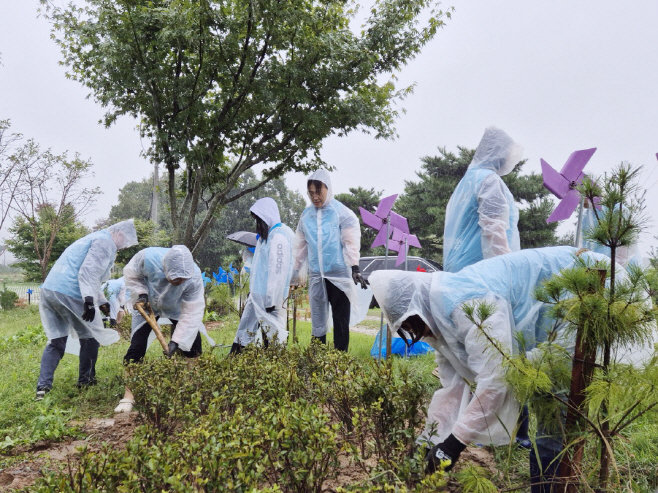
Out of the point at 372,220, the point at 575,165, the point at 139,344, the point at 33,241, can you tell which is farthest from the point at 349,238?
the point at 33,241

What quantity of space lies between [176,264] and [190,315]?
1.65ft

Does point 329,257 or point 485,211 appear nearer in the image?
point 485,211

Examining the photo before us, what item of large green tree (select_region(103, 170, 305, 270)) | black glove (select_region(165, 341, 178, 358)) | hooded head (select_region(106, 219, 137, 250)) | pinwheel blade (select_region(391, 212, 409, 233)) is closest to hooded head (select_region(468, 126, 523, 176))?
pinwheel blade (select_region(391, 212, 409, 233))

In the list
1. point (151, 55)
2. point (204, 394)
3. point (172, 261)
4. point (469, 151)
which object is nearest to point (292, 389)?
point (204, 394)

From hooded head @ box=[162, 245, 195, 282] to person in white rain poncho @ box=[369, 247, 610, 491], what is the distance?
2.16 meters

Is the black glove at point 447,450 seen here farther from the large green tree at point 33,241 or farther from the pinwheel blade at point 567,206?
the large green tree at point 33,241

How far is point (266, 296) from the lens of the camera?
13.4ft

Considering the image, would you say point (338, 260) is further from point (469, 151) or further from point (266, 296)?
point (469, 151)

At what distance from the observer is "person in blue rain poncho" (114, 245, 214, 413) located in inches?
148

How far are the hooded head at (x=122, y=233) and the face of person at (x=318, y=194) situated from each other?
1.67 meters

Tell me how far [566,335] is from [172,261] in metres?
3.01

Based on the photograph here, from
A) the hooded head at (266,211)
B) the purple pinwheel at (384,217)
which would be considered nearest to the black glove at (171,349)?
the hooded head at (266,211)

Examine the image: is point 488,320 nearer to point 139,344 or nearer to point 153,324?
point 153,324

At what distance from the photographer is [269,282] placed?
13.2ft
